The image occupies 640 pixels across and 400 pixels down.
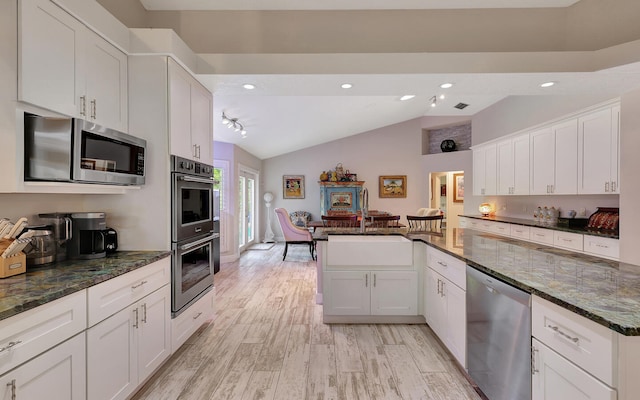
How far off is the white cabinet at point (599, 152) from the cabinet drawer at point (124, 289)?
14.8ft

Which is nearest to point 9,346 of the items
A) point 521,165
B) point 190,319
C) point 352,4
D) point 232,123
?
point 190,319

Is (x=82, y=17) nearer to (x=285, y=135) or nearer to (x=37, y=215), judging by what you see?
(x=37, y=215)

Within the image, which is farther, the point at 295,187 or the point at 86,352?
the point at 295,187

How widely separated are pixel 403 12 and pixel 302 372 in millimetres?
2946

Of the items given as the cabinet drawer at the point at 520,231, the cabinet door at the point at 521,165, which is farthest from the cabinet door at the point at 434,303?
the cabinet door at the point at 521,165

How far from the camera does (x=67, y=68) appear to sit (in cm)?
164

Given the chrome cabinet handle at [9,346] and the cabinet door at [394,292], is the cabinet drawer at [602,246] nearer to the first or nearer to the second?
the cabinet door at [394,292]

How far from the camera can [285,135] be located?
6.34 metres

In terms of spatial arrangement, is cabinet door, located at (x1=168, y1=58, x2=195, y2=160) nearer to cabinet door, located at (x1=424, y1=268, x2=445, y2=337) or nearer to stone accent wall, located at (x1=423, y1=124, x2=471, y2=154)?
cabinet door, located at (x1=424, y1=268, x2=445, y2=337)

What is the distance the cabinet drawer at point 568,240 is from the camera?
3396 mm

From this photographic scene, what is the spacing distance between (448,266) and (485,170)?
428 cm

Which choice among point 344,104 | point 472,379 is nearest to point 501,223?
point 344,104

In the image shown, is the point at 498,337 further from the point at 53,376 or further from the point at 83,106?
the point at 83,106

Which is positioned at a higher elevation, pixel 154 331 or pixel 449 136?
pixel 449 136
